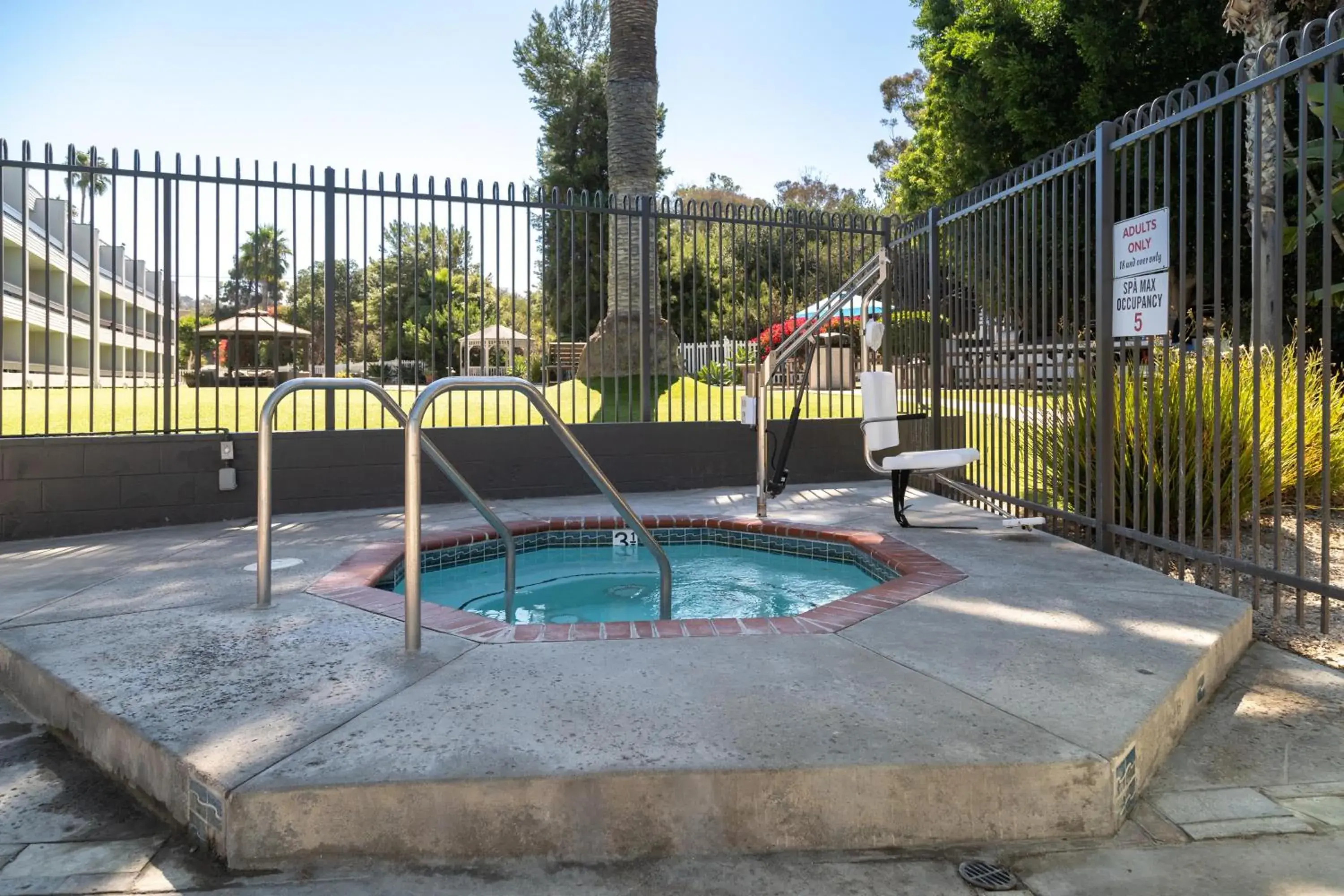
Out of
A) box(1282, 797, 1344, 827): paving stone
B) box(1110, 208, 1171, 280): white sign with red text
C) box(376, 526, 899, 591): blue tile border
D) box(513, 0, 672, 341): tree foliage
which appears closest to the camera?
box(1282, 797, 1344, 827): paving stone

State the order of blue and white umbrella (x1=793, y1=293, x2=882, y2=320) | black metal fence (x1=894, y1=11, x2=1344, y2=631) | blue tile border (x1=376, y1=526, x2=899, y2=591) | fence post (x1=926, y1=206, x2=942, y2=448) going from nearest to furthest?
black metal fence (x1=894, y1=11, x2=1344, y2=631)
blue tile border (x1=376, y1=526, x2=899, y2=591)
blue and white umbrella (x1=793, y1=293, x2=882, y2=320)
fence post (x1=926, y1=206, x2=942, y2=448)

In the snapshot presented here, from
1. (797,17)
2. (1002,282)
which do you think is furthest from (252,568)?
(797,17)

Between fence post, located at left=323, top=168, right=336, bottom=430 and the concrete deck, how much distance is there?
3.34m

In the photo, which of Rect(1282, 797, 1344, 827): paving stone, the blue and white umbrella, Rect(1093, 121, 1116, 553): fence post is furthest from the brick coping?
the blue and white umbrella

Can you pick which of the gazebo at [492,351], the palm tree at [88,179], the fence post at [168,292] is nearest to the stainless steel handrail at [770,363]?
the gazebo at [492,351]

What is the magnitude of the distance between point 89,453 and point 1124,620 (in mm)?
6838

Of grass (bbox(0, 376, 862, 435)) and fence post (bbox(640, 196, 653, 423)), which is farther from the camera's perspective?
fence post (bbox(640, 196, 653, 423))

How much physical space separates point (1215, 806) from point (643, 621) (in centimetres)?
220

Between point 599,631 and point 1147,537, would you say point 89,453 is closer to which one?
point 599,631

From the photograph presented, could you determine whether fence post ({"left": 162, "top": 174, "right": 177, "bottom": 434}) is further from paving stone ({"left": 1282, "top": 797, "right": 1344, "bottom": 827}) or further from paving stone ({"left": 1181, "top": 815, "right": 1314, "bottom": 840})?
paving stone ({"left": 1282, "top": 797, "right": 1344, "bottom": 827})

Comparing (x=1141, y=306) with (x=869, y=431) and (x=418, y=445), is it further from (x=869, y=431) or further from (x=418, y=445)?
(x=418, y=445)

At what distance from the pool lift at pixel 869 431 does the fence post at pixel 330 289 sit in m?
3.41

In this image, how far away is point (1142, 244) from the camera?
466 cm

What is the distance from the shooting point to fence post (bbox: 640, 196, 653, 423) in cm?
821
